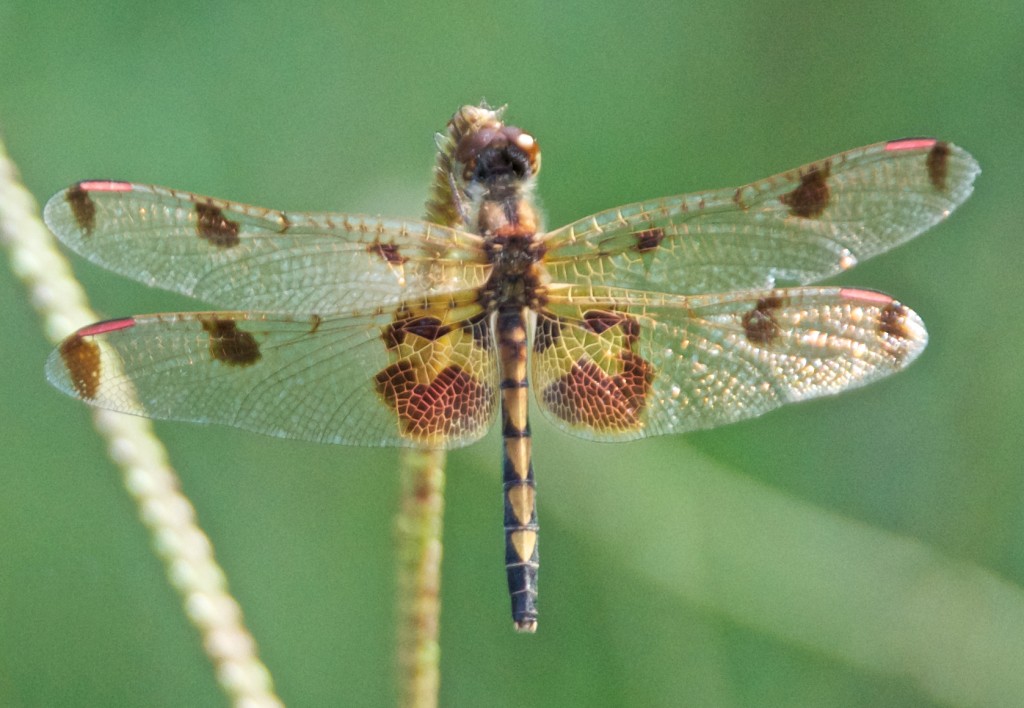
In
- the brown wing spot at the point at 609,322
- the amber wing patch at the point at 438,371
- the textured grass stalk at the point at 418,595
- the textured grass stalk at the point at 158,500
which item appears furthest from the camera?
the brown wing spot at the point at 609,322

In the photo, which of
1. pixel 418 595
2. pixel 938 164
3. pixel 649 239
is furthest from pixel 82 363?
pixel 938 164

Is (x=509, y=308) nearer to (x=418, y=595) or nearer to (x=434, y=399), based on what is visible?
(x=434, y=399)

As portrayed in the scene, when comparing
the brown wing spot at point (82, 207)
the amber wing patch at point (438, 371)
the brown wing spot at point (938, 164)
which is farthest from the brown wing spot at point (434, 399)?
the brown wing spot at point (938, 164)

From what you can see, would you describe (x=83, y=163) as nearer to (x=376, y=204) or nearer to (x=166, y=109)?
(x=166, y=109)

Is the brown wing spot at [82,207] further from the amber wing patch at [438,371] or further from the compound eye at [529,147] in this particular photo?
the compound eye at [529,147]

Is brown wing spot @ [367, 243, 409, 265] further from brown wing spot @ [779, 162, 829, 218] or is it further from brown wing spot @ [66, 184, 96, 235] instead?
brown wing spot @ [779, 162, 829, 218]
